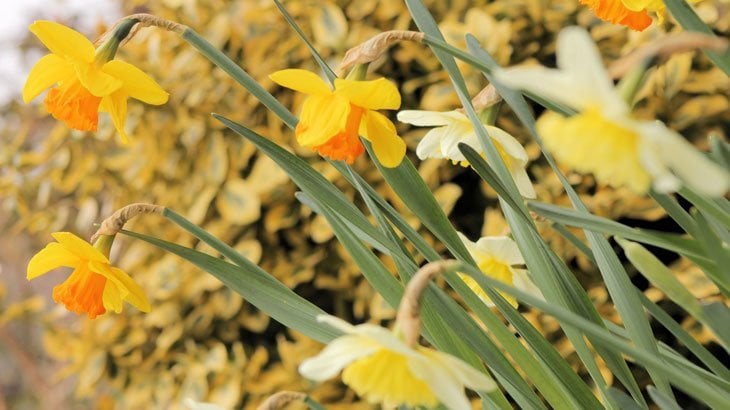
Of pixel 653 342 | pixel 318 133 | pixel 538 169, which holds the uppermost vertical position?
pixel 318 133

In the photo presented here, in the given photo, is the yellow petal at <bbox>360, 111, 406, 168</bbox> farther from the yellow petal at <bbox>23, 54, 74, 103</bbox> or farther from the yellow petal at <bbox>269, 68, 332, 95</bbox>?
the yellow petal at <bbox>23, 54, 74, 103</bbox>

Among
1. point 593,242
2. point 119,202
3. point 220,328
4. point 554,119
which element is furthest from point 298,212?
point 554,119

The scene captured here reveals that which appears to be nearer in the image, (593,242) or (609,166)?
(609,166)

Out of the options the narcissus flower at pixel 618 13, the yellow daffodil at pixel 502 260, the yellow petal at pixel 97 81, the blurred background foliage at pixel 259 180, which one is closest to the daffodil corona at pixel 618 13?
the narcissus flower at pixel 618 13

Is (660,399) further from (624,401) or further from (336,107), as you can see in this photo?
(336,107)

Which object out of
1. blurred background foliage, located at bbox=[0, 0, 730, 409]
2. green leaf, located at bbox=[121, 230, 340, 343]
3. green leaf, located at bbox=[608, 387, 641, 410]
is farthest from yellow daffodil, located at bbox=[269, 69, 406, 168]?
blurred background foliage, located at bbox=[0, 0, 730, 409]

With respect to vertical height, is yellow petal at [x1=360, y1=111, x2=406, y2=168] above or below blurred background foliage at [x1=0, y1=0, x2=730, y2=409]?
above

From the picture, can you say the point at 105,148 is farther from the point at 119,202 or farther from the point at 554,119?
the point at 554,119
